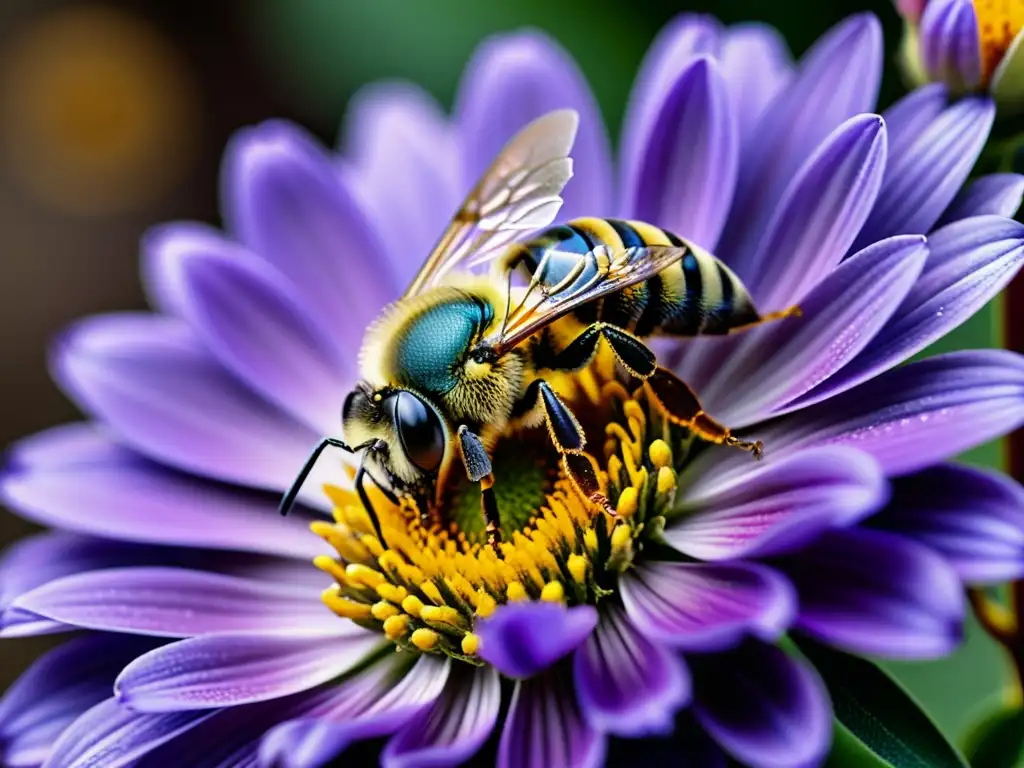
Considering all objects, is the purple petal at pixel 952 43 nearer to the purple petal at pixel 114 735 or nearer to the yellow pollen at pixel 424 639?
the yellow pollen at pixel 424 639

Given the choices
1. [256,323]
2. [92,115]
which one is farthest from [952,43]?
[92,115]

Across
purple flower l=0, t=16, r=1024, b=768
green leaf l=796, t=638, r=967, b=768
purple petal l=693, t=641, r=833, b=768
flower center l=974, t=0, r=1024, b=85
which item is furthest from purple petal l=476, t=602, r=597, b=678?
flower center l=974, t=0, r=1024, b=85

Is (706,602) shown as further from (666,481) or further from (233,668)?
(233,668)

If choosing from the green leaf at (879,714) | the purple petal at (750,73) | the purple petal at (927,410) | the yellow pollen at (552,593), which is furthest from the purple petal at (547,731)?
the purple petal at (750,73)

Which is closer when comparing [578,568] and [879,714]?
[879,714]

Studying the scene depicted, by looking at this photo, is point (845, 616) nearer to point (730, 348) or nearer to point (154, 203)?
point (730, 348)

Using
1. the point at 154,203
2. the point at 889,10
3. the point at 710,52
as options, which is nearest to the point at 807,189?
the point at 710,52

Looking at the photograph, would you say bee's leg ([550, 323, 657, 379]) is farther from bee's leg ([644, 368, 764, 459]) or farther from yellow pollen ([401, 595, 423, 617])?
yellow pollen ([401, 595, 423, 617])
